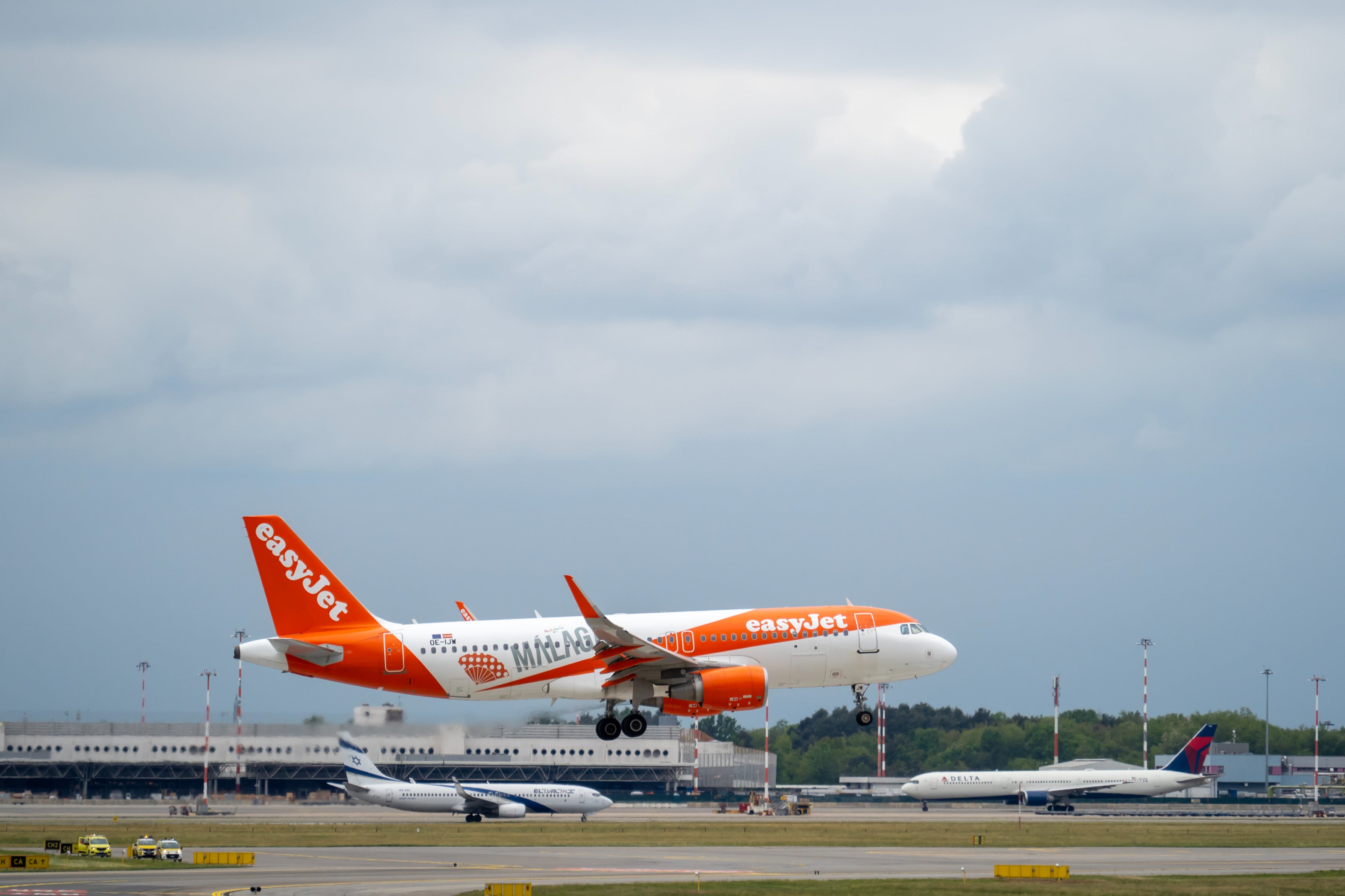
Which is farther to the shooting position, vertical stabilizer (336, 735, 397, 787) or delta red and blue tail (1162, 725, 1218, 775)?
delta red and blue tail (1162, 725, 1218, 775)

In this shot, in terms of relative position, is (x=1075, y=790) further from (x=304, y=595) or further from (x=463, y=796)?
(x=304, y=595)

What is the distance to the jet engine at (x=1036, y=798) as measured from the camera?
14125 cm

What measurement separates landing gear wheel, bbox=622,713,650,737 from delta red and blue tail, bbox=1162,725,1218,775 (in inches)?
A: 4237

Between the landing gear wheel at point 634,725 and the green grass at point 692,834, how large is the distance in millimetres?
30575

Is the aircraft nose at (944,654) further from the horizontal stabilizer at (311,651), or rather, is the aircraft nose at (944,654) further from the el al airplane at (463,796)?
the el al airplane at (463,796)

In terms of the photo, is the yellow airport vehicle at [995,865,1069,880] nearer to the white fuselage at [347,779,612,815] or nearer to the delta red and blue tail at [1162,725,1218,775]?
the white fuselage at [347,779,612,815]

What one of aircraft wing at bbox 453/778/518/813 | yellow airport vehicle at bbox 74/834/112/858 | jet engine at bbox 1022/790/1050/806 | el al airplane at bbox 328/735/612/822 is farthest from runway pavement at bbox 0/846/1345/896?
jet engine at bbox 1022/790/1050/806

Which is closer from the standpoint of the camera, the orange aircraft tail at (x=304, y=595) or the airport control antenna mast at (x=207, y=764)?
the orange aircraft tail at (x=304, y=595)

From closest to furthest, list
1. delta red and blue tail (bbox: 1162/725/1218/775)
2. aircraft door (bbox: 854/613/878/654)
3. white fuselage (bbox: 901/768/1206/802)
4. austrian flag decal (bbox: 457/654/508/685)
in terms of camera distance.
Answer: austrian flag decal (bbox: 457/654/508/685) < aircraft door (bbox: 854/613/878/654) < white fuselage (bbox: 901/768/1206/802) < delta red and blue tail (bbox: 1162/725/1218/775)

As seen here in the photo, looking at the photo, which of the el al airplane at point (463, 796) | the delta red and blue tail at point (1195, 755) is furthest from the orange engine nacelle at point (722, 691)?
the delta red and blue tail at point (1195, 755)

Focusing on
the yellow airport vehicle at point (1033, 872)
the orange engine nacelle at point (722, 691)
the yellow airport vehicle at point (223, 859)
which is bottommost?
the yellow airport vehicle at point (223, 859)

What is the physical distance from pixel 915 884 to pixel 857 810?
92816 mm

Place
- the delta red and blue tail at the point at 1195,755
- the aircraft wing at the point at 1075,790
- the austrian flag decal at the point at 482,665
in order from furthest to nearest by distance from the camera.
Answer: the delta red and blue tail at the point at 1195,755 → the aircraft wing at the point at 1075,790 → the austrian flag decal at the point at 482,665

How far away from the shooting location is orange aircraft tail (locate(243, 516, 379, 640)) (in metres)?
53.8
